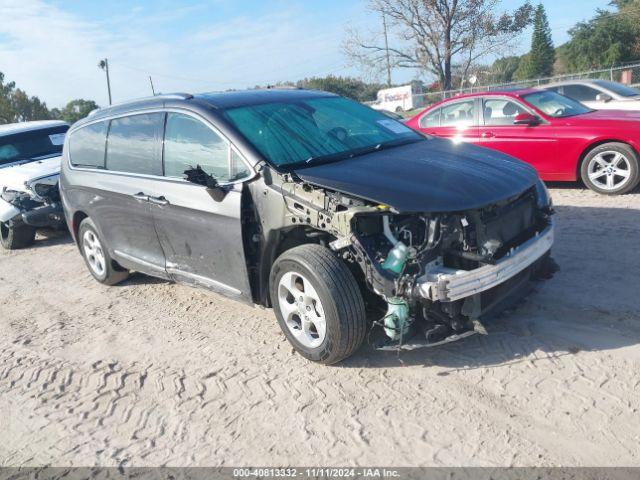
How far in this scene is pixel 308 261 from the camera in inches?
145

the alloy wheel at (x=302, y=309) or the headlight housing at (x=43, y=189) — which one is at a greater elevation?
the headlight housing at (x=43, y=189)

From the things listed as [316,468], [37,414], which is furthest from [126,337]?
[316,468]

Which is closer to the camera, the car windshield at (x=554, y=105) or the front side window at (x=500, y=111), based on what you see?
the car windshield at (x=554, y=105)

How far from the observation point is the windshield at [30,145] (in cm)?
970

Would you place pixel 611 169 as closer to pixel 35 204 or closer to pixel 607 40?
pixel 35 204

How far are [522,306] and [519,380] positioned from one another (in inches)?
42.9

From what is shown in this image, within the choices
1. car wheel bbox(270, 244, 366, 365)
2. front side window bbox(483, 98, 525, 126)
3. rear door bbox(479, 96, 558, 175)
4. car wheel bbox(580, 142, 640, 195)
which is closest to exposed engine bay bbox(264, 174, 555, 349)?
car wheel bbox(270, 244, 366, 365)

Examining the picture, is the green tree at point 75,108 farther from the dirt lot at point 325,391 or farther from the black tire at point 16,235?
the dirt lot at point 325,391

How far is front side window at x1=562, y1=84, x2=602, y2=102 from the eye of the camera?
10.6 m

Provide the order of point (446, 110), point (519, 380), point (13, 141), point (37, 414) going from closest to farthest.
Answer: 1. point (519, 380)
2. point (37, 414)
3. point (446, 110)
4. point (13, 141)

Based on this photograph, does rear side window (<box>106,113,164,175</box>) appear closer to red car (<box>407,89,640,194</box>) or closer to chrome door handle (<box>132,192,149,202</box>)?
chrome door handle (<box>132,192,149,202</box>)

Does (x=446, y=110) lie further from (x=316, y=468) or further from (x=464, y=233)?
(x=316, y=468)

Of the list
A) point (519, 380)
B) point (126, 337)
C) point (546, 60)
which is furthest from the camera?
point (546, 60)

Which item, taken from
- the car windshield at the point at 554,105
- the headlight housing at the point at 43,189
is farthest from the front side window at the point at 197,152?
the car windshield at the point at 554,105
